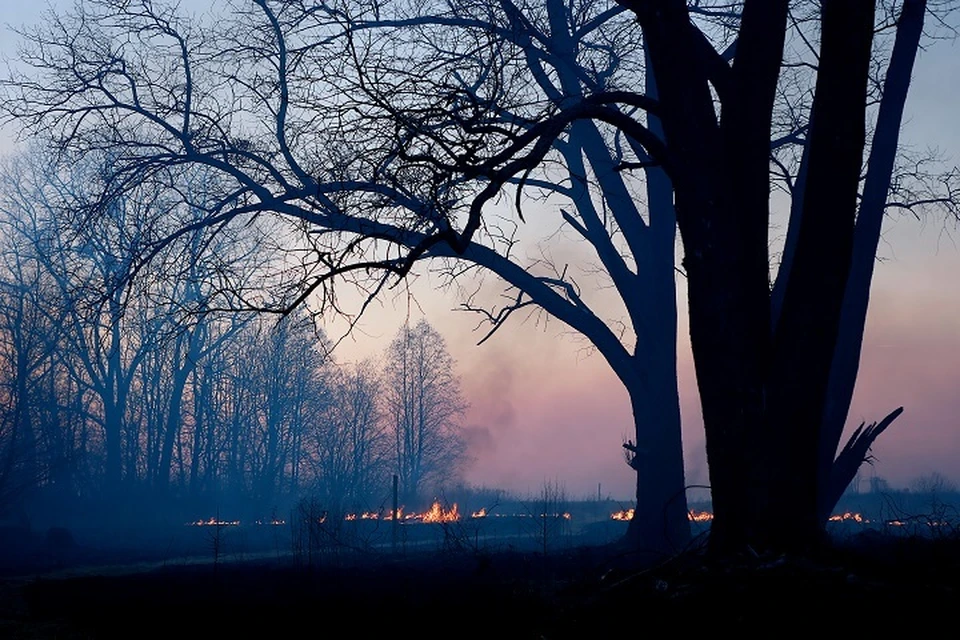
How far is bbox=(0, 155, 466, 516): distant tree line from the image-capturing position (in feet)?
102

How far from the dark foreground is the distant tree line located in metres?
16.7

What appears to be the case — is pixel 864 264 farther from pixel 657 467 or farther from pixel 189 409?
pixel 189 409

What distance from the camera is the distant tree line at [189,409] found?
31094 millimetres

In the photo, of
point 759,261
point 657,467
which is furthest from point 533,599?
point 657,467

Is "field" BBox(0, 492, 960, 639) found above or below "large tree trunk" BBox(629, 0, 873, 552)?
below

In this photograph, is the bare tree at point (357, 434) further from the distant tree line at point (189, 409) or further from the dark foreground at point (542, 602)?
the dark foreground at point (542, 602)

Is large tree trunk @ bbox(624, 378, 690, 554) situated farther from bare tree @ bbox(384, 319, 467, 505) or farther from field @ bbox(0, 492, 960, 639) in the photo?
bare tree @ bbox(384, 319, 467, 505)

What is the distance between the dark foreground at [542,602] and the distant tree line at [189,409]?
16.7 metres

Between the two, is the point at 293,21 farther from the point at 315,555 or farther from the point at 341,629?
the point at 341,629

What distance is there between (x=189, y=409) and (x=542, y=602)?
49216 millimetres

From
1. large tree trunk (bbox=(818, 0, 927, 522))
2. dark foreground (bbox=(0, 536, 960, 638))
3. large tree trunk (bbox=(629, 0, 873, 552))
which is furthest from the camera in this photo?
large tree trunk (bbox=(818, 0, 927, 522))

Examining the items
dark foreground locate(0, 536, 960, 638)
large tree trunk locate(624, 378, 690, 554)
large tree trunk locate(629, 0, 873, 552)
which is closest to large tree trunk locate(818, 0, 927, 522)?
dark foreground locate(0, 536, 960, 638)

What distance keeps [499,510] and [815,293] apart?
45.1 metres

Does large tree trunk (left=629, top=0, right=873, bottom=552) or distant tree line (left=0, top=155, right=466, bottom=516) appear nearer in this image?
large tree trunk (left=629, top=0, right=873, bottom=552)
